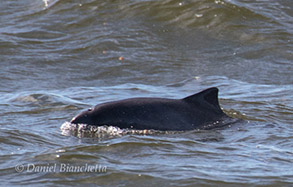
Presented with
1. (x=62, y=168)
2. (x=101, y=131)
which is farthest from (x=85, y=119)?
(x=62, y=168)

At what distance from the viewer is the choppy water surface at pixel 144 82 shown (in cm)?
564

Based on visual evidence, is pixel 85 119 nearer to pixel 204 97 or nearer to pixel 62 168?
pixel 204 97

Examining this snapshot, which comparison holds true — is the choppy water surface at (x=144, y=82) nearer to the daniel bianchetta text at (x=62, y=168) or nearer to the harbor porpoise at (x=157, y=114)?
the daniel bianchetta text at (x=62, y=168)

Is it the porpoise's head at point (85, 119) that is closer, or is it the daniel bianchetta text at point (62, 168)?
the daniel bianchetta text at point (62, 168)

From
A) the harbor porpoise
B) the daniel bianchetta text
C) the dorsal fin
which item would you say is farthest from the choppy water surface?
the dorsal fin

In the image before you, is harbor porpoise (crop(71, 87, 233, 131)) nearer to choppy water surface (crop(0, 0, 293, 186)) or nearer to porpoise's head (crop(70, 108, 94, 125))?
porpoise's head (crop(70, 108, 94, 125))

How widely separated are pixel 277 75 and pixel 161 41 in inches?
106

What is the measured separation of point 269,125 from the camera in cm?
754

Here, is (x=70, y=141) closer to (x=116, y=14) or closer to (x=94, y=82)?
(x=94, y=82)

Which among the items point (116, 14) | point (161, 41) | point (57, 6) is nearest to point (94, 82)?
point (161, 41)

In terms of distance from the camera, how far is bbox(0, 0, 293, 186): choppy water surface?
564 centimetres

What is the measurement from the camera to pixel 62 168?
5.56 metres

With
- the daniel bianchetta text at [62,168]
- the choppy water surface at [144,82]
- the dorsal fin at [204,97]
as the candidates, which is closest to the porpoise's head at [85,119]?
the choppy water surface at [144,82]

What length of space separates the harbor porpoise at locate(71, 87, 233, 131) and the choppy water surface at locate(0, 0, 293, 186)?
15 cm
